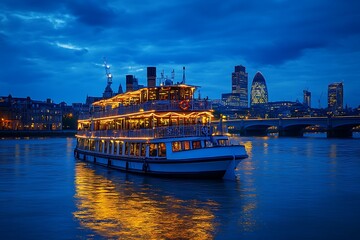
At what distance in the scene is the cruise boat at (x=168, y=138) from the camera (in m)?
34.8

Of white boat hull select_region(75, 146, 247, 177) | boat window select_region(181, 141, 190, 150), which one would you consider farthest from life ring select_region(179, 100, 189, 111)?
white boat hull select_region(75, 146, 247, 177)

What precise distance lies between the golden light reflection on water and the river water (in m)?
0.05

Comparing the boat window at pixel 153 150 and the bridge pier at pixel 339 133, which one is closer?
the boat window at pixel 153 150

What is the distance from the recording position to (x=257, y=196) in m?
30.7

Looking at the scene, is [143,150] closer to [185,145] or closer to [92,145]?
[185,145]

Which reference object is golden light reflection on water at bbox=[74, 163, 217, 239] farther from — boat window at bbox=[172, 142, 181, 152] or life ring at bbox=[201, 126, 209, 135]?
life ring at bbox=[201, 126, 209, 135]

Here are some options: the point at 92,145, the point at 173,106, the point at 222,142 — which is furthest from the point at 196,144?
the point at 92,145

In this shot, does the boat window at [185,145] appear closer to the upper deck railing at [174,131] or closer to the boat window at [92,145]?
the upper deck railing at [174,131]

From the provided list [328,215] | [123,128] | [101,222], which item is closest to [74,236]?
[101,222]

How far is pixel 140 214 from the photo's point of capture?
2452cm

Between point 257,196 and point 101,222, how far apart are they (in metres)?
12.3

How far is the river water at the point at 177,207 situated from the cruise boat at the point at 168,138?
4.32 ft

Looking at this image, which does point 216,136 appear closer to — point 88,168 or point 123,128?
point 123,128

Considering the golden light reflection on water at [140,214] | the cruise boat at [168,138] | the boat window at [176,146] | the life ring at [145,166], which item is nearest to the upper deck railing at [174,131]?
the cruise boat at [168,138]
